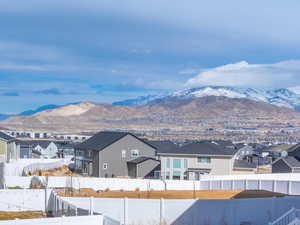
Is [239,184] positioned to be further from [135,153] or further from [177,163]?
[135,153]

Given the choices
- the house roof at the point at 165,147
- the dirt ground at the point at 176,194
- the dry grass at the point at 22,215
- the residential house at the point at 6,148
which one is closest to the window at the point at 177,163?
the house roof at the point at 165,147

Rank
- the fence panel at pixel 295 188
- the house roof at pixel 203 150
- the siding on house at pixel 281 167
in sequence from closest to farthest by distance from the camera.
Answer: the fence panel at pixel 295 188, the house roof at pixel 203 150, the siding on house at pixel 281 167

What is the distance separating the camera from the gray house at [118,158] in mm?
52594

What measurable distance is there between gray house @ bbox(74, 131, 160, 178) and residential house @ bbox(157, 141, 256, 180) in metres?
1.95

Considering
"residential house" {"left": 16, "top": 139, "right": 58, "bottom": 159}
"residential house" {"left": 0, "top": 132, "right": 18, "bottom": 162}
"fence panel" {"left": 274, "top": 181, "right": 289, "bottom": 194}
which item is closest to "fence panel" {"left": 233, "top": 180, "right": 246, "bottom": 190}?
"fence panel" {"left": 274, "top": 181, "right": 289, "bottom": 194}

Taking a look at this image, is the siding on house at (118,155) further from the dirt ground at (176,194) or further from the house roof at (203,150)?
the dirt ground at (176,194)

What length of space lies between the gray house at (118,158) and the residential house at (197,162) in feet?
6.38

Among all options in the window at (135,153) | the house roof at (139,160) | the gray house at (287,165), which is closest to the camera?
the gray house at (287,165)

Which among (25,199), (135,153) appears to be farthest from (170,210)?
(135,153)

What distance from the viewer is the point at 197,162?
51.1 meters

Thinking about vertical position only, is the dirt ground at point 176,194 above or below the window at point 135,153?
below

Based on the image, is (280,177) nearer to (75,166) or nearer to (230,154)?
(230,154)

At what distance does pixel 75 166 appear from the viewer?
5631cm

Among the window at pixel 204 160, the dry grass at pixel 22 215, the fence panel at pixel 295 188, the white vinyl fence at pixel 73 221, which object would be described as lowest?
the dry grass at pixel 22 215
